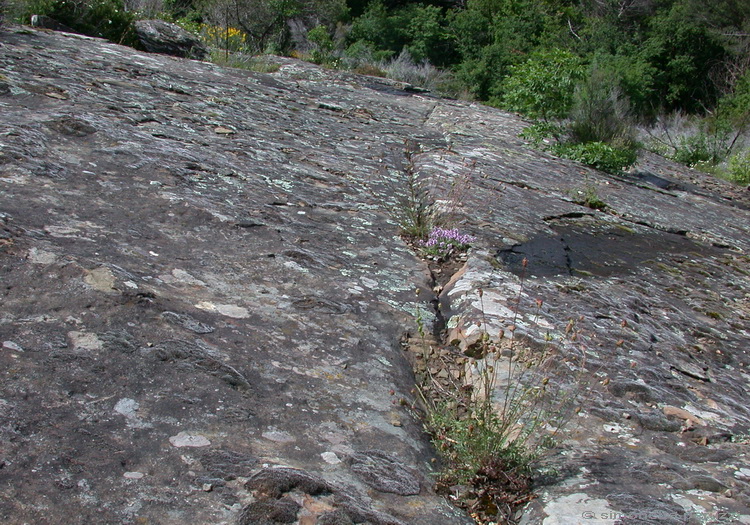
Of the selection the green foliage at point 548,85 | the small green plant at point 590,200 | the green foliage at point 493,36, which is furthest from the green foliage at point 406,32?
the small green plant at point 590,200

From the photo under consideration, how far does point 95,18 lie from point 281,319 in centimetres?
591

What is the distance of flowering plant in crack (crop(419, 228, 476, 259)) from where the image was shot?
2.60 m

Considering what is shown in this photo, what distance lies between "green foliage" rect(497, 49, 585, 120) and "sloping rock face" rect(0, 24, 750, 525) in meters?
2.24

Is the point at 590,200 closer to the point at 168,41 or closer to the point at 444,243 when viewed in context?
the point at 444,243

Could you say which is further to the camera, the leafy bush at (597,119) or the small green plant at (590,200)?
the leafy bush at (597,119)

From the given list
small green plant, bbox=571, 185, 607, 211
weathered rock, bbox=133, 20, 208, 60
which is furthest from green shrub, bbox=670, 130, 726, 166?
weathered rock, bbox=133, 20, 208, 60

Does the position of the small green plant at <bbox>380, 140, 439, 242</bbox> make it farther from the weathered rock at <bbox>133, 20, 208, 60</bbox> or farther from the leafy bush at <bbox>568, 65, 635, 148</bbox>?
the weathered rock at <bbox>133, 20, 208, 60</bbox>

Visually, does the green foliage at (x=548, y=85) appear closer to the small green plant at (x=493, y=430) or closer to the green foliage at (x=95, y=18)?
the green foliage at (x=95, y=18)

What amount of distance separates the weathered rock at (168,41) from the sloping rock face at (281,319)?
276 centimetres

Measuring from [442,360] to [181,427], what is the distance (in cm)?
91

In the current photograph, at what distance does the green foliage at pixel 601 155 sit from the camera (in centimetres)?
524

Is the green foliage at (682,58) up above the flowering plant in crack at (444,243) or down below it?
→ above

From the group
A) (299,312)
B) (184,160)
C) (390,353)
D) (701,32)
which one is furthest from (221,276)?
(701,32)

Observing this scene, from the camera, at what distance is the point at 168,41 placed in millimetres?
6668
